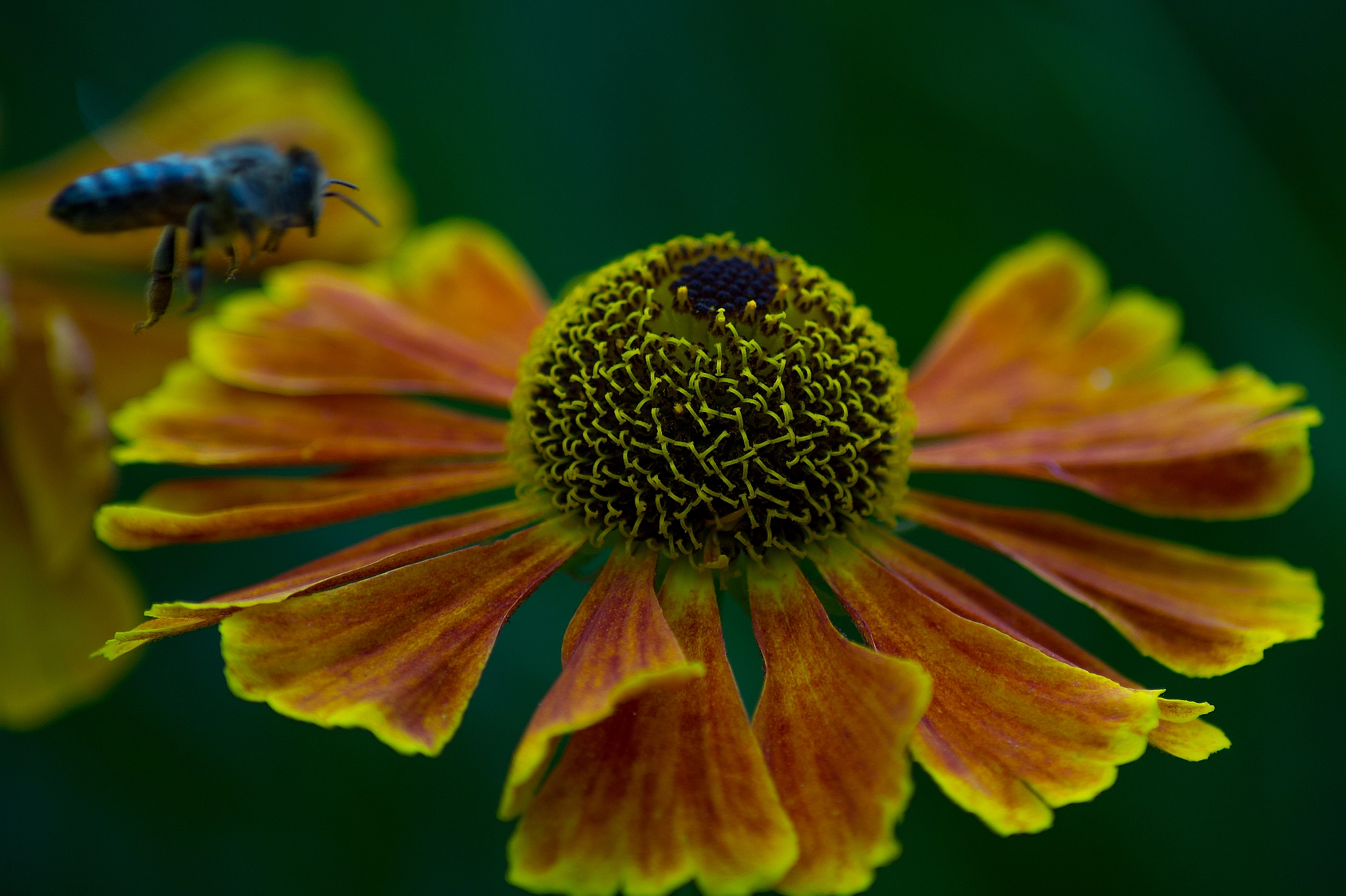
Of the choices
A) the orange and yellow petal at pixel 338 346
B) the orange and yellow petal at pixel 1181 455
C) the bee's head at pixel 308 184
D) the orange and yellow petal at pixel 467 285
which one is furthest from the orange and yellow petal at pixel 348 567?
the orange and yellow petal at pixel 1181 455

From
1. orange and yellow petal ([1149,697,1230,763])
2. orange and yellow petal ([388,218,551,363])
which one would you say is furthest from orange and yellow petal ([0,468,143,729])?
orange and yellow petal ([1149,697,1230,763])

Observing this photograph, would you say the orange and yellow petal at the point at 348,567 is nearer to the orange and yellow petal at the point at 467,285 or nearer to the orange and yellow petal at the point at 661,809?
the orange and yellow petal at the point at 661,809

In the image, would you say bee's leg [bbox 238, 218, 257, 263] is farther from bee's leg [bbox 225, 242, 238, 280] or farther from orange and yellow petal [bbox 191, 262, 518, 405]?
orange and yellow petal [bbox 191, 262, 518, 405]

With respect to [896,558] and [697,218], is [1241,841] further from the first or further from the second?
[697,218]

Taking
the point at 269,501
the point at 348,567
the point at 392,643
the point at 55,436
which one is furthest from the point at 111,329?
the point at 392,643

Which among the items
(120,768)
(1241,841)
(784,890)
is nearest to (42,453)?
(120,768)

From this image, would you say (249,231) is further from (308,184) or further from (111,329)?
(111,329)
